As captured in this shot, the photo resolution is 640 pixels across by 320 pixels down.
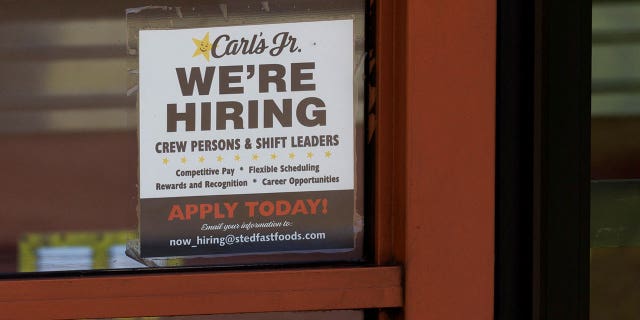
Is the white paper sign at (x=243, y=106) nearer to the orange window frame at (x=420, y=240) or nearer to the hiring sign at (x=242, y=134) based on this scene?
the hiring sign at (x=242, y=134)

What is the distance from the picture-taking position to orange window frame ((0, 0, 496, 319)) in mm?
1506

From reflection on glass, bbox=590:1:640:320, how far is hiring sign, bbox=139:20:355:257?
0.53 meters

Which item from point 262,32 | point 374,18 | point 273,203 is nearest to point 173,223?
point 273,203

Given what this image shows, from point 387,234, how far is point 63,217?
67cm

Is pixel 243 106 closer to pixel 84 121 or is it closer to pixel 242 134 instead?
pixel 242 134

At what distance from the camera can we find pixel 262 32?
62.2 inches

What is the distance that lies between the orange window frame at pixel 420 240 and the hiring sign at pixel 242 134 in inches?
4.0

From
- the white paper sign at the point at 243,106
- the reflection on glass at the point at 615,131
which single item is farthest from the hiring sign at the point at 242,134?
the reflection on glass at the point at 615,131

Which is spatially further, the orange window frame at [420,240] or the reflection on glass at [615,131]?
the reflection on glass at [615,131]

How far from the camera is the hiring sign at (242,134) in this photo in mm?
1575

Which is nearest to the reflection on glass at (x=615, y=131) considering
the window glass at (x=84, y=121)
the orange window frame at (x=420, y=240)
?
the orange window frame at (x=420, y=240)

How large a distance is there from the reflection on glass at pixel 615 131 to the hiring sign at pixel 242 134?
53 cm

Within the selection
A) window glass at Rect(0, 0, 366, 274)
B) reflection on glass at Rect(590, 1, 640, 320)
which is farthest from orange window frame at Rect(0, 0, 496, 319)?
reflection on glass at Rect(590, 1, 640, 320)

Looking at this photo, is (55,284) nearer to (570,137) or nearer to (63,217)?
(63,217)
